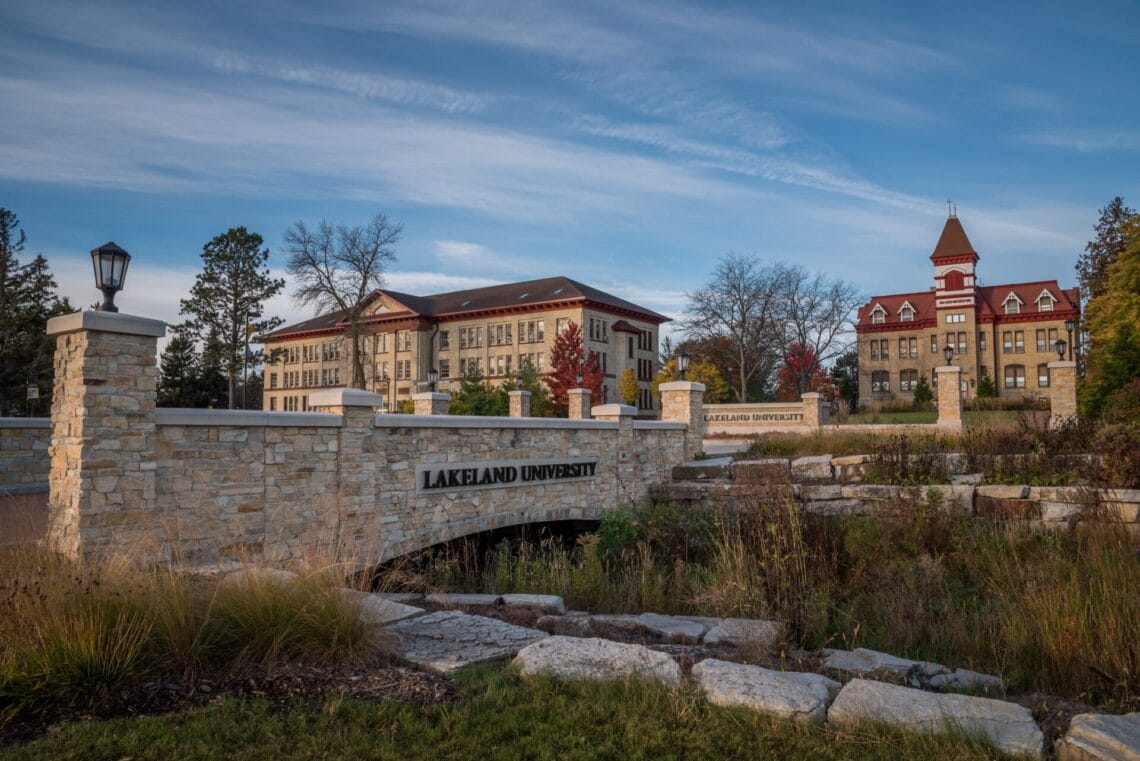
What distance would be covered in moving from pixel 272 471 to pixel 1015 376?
5999 cm

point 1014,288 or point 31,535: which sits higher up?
point 1014,288

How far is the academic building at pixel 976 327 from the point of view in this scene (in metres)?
55.3

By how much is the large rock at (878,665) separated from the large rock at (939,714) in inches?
31.6

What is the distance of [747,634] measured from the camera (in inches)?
226

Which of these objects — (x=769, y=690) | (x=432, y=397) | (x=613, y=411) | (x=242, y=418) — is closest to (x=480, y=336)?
(x=432, y=397)

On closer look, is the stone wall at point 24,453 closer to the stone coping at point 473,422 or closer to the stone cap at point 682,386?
the stone coping at point 473,422

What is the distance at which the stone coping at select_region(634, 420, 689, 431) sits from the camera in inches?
703

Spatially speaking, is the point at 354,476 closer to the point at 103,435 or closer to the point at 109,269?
the point at 103,435

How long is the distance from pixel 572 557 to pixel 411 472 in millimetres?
3414

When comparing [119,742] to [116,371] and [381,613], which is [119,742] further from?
[116,371]

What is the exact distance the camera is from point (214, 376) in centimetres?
4744

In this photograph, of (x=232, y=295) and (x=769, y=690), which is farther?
(x=232, y=295)

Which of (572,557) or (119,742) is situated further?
(572,557)

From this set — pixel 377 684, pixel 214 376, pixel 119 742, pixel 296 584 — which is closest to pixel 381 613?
pixel 296 584
